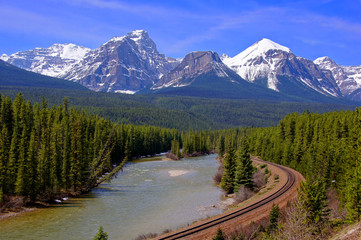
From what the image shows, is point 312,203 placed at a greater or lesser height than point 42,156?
lesser

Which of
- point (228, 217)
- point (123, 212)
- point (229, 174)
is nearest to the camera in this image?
point (228, 217)

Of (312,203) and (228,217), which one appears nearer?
(312,203)

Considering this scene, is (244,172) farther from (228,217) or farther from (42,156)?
(42,156)

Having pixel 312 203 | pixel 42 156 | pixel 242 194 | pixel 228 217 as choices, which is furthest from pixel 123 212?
pixel 312 203

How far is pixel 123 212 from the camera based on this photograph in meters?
51.9

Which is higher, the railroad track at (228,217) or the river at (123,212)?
the railroad track at (228,217)

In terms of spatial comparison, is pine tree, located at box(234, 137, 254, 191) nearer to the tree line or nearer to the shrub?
the shrub

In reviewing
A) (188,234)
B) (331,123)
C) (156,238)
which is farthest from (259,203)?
(331,123)

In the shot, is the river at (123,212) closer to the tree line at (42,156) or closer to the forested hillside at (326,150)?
the tree line at (42,156)

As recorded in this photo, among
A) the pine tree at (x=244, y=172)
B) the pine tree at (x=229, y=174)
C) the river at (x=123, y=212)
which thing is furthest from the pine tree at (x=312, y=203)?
the pine tree at (x=229, y=174)

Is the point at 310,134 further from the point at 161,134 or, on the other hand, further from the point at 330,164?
the point at 161,134

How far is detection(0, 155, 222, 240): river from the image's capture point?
42.5 metres

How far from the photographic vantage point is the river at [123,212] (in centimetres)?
4253

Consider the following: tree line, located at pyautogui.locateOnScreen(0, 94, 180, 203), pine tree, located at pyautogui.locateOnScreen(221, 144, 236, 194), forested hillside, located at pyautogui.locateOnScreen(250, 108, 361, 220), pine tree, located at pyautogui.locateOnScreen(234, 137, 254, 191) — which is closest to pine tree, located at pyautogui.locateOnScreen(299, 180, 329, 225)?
forested hillside, located at pyautogui.locateOnScreen(250, 108, 361, 220)
